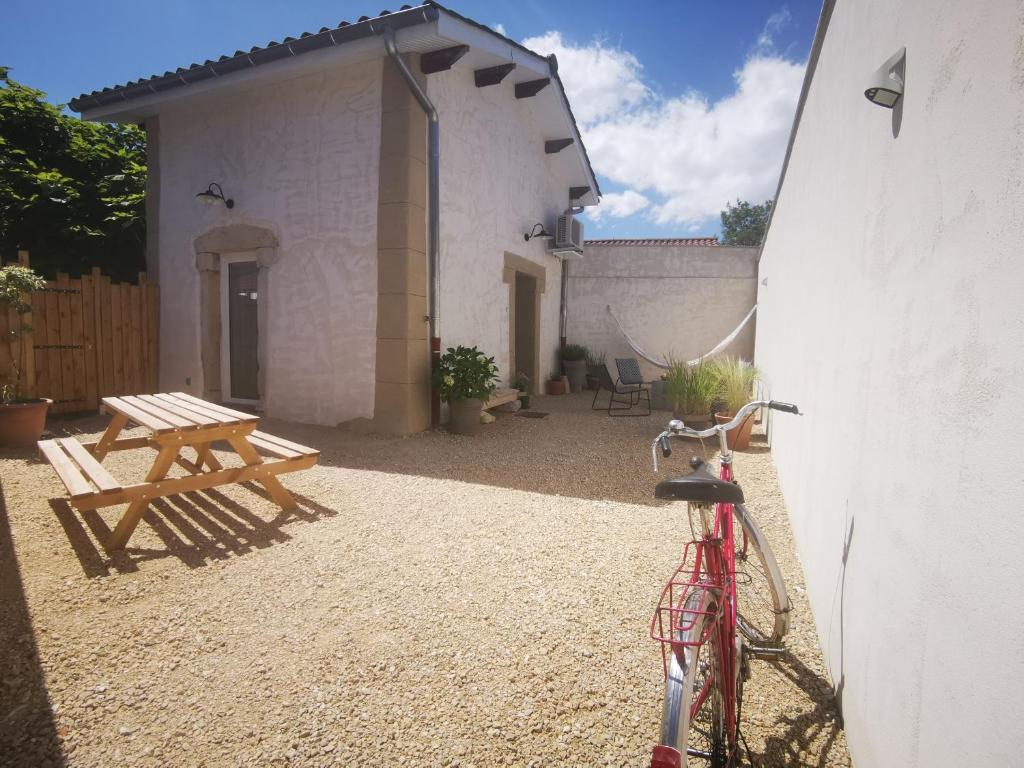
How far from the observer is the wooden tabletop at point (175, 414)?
2.67 m

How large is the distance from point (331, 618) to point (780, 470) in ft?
10.3

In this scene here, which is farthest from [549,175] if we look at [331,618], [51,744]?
[51,744]

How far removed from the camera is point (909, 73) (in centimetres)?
129

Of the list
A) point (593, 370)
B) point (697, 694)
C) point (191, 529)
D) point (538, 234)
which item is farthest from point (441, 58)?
point (593, 370)

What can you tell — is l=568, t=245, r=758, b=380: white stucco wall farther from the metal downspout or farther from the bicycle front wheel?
the bicycle front wheel

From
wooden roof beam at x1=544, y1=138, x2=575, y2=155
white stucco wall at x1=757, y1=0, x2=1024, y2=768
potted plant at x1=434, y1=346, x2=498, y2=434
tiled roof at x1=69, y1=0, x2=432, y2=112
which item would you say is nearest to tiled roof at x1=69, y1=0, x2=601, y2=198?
tiled roof at x1=69, y1=0, x2=432, y2=112

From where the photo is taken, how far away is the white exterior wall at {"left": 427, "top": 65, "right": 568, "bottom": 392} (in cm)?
541

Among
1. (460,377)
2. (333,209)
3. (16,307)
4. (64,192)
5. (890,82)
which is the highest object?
(64,192)

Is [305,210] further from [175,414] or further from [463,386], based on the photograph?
[175,414]

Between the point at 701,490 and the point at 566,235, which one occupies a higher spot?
the point at 566,235

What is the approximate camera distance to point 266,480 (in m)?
3.01

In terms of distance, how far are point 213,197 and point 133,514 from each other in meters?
4.27

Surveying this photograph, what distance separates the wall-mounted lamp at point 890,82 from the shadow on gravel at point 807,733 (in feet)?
5.68

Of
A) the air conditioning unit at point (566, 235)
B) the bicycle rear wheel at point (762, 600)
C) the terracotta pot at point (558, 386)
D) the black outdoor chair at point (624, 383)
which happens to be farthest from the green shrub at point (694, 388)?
the bicycle rear wheel at point (762, 600)
